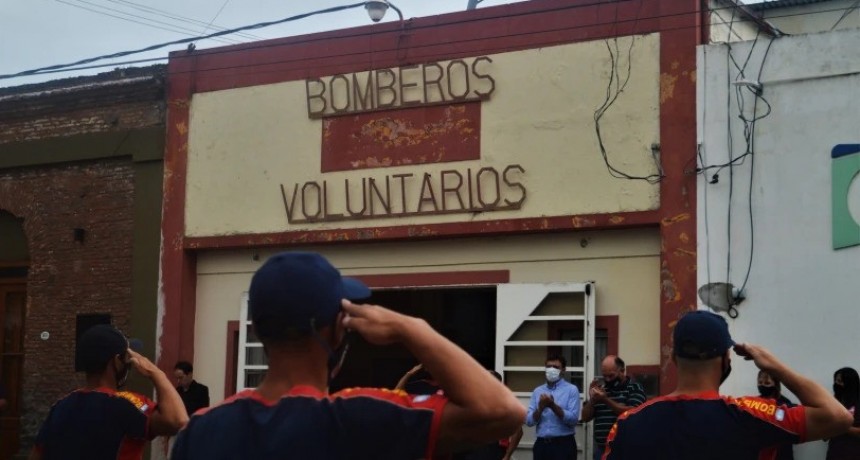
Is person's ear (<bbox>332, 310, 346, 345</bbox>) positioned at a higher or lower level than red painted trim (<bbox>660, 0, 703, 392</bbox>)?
lower

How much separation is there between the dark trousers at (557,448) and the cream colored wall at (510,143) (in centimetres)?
279

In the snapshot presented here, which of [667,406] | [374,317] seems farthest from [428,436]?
[667,406]

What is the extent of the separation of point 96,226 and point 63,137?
1518 millimetres

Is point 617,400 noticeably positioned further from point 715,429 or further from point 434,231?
point 715,429

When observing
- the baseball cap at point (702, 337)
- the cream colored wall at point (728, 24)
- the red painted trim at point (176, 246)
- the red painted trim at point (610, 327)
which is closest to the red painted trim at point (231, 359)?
the red painted trim at point (176, 246)

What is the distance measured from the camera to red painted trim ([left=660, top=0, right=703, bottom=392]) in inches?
539

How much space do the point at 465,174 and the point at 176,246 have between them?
14.8 ft

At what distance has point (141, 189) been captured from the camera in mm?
17703

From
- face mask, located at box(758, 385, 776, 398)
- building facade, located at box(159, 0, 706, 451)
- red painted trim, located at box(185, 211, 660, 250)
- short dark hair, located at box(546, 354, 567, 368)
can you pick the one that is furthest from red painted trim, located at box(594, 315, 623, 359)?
face mask, located at box(758, 385, 776, 398)

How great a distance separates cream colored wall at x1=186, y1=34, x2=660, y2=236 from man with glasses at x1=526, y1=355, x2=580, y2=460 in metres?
2.19

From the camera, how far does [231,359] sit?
16938 mm

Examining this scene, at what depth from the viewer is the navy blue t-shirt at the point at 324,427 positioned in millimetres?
2982

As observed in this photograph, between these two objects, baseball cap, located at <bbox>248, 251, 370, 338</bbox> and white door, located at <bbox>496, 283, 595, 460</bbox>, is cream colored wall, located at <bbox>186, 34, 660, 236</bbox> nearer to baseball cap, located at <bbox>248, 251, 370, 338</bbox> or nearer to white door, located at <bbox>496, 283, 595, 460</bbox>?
white door, located at <bbox>496, 283, 595, 460</bbox>

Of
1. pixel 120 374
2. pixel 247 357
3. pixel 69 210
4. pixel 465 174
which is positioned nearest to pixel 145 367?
pixel 120 374
